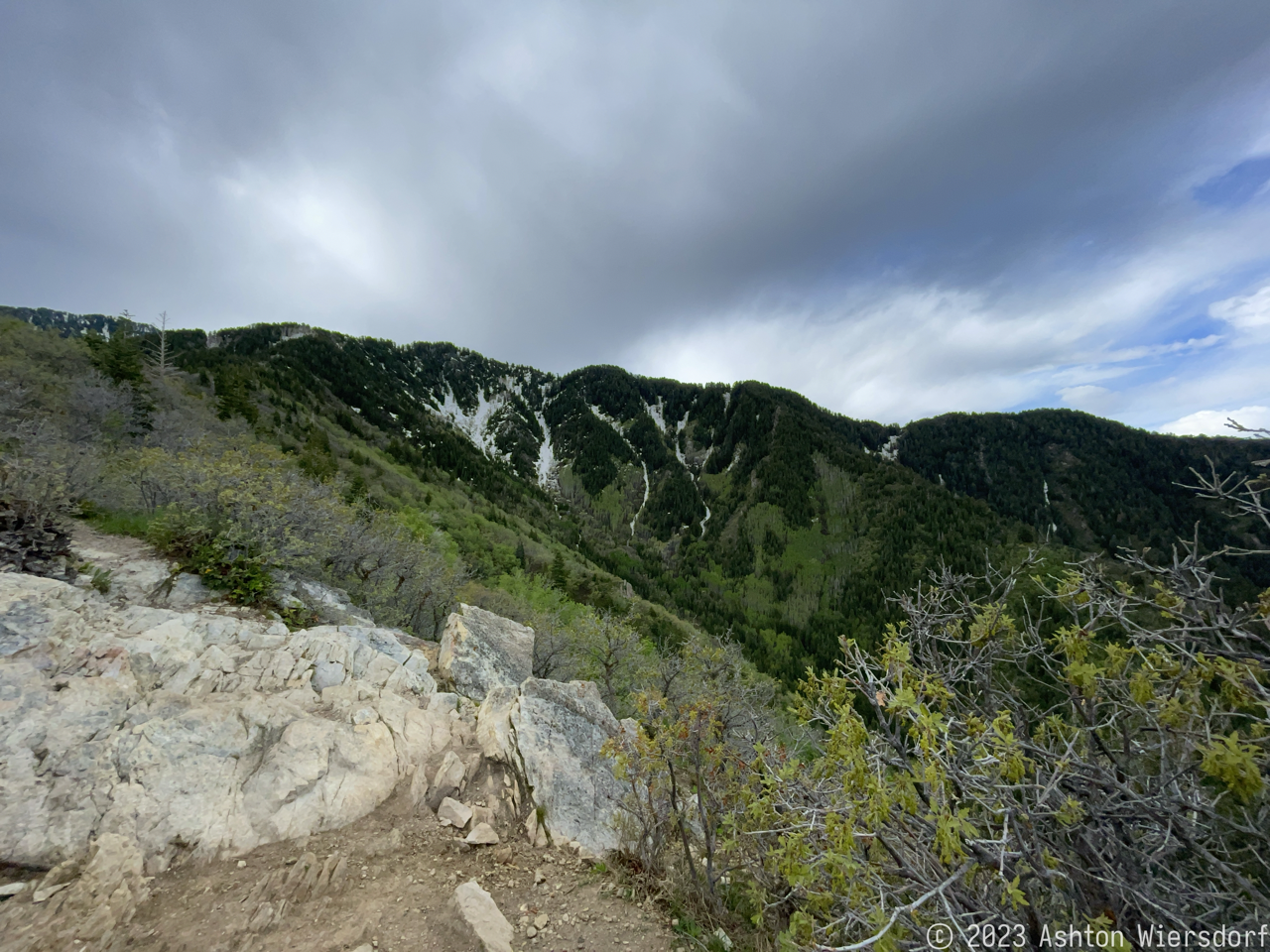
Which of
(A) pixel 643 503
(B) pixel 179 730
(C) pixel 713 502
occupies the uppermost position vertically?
(C) pixel 713 502

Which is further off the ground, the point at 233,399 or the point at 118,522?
the point at 233,399

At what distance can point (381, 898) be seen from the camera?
6.75 meters

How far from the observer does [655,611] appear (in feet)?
236

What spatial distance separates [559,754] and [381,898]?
3319mm

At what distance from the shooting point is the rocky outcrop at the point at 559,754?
854 centimetres

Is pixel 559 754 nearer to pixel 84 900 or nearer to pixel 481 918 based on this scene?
pixel 481 918

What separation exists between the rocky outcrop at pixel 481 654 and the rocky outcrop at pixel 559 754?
1.67 m

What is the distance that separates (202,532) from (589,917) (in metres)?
11.7

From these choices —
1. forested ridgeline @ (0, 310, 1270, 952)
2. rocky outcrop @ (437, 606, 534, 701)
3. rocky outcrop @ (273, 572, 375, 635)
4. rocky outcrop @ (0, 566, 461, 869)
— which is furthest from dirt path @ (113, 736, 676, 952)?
rocky outcrop @ (273, 572, 375, 635)

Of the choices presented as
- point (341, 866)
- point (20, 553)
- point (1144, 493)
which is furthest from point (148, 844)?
point (1144, 493)

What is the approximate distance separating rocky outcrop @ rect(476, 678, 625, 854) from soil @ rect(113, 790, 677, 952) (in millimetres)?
500

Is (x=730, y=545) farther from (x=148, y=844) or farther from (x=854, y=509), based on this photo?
(x=148, y=844)

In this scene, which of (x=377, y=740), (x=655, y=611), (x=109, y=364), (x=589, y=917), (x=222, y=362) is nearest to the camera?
(x=589, y=917)

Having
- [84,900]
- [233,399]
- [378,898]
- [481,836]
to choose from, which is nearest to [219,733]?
[84,900]
